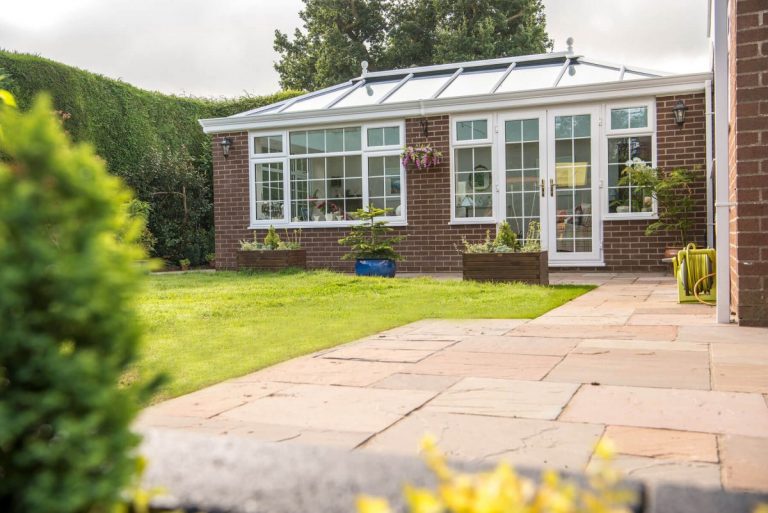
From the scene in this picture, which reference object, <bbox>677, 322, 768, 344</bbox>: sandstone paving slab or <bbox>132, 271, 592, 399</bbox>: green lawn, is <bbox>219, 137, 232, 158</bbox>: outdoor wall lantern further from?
<bbox>677, 322, 768, 344</bbox>: sandstone paving slab

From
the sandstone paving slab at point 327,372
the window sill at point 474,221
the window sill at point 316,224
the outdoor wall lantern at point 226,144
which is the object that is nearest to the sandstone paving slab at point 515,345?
the sandstone paving slab at point 327,372

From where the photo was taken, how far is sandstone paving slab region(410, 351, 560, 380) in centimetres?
336

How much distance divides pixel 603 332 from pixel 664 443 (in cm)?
245

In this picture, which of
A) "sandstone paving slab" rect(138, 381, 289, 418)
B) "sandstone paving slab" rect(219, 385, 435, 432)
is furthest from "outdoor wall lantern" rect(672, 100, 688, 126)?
"sandstone paving slab" rect(138, 381, 289, 418)

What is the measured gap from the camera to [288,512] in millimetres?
796

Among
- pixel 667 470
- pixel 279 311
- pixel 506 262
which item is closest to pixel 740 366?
pixel 667 470

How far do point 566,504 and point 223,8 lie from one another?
65.6ft

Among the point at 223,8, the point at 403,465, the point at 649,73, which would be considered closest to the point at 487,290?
the point at 649,73

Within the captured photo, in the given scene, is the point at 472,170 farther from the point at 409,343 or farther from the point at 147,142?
the point at 409,343

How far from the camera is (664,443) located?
7.30ft

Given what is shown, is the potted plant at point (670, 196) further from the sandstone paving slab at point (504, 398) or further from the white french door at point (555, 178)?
the sandstone paving slab at point (504, 398)

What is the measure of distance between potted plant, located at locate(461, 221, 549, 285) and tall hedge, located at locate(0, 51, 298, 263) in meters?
6.62

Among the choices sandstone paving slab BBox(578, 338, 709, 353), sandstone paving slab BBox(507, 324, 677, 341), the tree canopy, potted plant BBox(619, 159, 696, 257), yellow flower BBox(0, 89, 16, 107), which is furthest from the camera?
the tree canopy

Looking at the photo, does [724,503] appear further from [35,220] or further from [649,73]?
[649,73]
